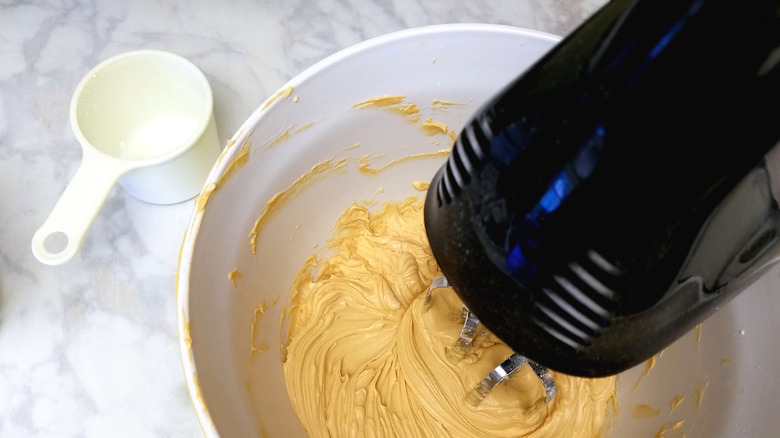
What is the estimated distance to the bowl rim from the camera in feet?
1.99

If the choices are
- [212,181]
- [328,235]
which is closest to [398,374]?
[328,235]

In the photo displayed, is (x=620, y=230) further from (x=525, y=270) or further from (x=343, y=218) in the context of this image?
(x=343, y=218)

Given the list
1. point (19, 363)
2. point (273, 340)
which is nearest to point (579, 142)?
point (273, 340)

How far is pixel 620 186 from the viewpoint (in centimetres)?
40

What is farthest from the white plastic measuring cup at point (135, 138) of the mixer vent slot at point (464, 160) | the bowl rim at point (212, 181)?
the mixer vent slot at point (464, 160)

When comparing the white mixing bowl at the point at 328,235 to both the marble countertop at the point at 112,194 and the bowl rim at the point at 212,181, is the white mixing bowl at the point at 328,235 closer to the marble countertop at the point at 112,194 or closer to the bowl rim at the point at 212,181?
the bowl rim at the point at 212,181

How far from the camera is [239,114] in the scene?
104 centimetres

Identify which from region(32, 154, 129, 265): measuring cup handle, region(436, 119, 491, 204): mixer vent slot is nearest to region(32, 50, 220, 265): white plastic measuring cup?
region(32, 154, 129, 265): measuring cup handle

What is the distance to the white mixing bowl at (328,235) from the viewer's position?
675 mm

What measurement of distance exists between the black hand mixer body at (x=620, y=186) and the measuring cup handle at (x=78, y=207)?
1.70ft

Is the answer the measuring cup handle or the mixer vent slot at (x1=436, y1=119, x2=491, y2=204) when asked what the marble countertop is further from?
the mixer vent slot at (x1=436, y1=119, x2=491, y2=204)

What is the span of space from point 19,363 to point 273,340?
387mm

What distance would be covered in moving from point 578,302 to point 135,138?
2.68 ft

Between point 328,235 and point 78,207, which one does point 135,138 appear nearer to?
point 78,207
